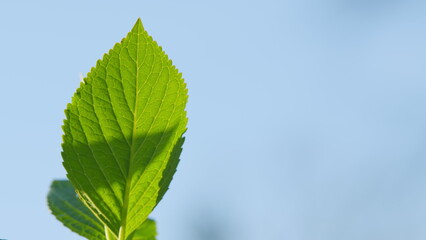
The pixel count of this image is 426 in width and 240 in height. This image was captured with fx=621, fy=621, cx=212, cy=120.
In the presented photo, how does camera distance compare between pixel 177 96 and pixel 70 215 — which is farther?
pixel 70 215

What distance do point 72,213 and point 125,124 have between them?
293 mm

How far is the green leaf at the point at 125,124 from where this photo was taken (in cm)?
88

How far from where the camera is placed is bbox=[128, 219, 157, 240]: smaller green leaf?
120 centimetres

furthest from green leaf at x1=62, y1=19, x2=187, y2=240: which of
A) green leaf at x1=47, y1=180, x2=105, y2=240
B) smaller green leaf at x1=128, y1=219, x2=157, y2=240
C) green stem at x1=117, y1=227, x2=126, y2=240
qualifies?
smaller green leaf at x1=128, y1=219, x2=157, y2=240

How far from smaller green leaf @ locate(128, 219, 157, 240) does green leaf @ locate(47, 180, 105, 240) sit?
127 millimetres

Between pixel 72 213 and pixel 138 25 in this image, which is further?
pixel 72 213

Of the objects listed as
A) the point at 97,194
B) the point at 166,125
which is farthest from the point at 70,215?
the point at 166,125

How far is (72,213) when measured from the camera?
1.12 metres

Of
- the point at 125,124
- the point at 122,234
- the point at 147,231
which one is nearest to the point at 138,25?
the point at 125,124

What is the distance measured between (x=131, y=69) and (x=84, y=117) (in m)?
0.10

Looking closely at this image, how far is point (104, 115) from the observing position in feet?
2.93

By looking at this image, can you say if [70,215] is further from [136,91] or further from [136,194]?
[136,91]

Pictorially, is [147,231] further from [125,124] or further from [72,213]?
[125,124]

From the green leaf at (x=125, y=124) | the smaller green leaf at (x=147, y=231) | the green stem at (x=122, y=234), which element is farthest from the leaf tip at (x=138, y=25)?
the smaller green leaf at (x=147, y=231)
